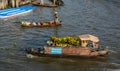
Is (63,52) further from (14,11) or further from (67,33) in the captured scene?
(14,11)

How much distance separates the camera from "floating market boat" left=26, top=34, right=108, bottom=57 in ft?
126

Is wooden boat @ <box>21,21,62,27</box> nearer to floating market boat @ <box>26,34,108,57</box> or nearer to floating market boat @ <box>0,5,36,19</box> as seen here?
floating market boat @ <box>0,5,36,19</box>

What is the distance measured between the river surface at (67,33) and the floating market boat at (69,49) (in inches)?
24.9

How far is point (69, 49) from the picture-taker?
38500mm

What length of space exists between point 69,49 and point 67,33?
11.6 m

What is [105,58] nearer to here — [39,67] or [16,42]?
[39,67]

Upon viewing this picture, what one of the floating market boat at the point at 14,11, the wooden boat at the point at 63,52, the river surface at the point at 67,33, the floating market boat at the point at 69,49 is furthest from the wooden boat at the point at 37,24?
the wooden boat at the point at 63,52

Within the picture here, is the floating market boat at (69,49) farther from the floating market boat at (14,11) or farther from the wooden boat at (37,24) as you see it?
the floating market boat at (14,11)

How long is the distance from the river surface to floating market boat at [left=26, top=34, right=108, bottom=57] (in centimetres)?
63

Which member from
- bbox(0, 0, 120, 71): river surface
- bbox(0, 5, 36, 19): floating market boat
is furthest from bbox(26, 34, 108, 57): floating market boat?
bbox(0, 5, 36, 19): floating market boat

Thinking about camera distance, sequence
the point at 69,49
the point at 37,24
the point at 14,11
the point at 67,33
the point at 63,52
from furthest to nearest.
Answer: the point at 14,11 → the point at 37,24 → the point at 67,33 → the point at 63,52 → the point at 69,49

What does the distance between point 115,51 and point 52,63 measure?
29.0 ft

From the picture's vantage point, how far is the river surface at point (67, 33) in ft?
123

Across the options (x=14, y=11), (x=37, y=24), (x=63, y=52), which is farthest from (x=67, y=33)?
(x=14, y=11)
